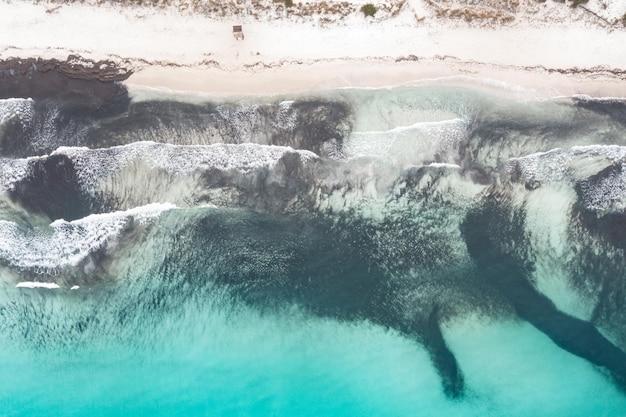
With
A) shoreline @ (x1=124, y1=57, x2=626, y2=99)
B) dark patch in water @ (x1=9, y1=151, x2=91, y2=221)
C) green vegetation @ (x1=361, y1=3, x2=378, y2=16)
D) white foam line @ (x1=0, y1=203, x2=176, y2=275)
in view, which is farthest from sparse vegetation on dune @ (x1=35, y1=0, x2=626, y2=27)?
white foam line @ (x1=0, y1=203, x2=176, y2=275)

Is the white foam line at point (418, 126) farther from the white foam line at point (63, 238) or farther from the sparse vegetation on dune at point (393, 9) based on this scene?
the white foam line at point (63, 238)

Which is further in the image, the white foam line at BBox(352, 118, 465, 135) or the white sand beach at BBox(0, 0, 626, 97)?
the white foam line at BBox(352, 118, 465, 135)

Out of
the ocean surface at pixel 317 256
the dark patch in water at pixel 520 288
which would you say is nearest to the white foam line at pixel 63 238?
→ the ocean surface at pixel 317 256

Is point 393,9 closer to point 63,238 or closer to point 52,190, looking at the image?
point 52,190

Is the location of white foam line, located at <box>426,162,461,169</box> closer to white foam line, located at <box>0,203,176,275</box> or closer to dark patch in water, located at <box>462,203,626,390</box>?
dark patch in water, located at <box>462,203,626,390</box>

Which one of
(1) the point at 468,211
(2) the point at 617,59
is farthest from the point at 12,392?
(2) the point at 617,59
